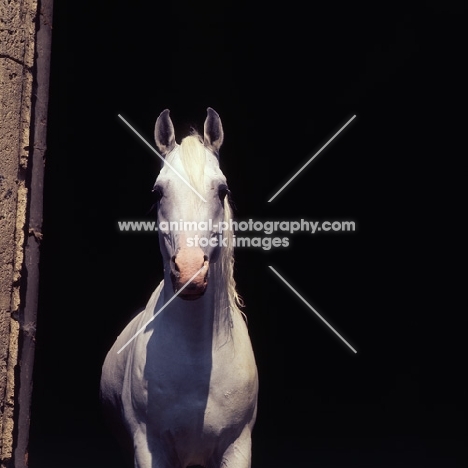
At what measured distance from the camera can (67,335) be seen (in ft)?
21.0

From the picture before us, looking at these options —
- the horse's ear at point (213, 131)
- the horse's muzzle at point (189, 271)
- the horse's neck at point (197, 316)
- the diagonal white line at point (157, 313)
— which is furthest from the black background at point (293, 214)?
the horse's muzzle at point (189, 271)

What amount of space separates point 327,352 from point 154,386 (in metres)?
3.77

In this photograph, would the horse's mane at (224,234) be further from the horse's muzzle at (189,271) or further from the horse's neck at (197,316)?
the horse's muzzle at (189,271)

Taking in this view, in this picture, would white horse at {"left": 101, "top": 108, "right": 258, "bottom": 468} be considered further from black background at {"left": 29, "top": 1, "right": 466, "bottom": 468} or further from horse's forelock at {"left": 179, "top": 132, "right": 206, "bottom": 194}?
black background at {"left": 29, "top": 1, "right": 466, "bottom": 468}

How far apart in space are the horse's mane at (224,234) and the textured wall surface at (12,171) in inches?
24.2

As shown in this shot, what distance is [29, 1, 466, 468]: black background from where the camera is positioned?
5902 mm

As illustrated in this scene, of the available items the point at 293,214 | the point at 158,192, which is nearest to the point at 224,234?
the point at 158,192

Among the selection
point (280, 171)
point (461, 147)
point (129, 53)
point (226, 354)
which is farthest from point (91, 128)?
point (226, 354)

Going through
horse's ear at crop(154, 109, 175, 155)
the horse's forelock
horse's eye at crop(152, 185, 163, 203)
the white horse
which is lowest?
the white horse

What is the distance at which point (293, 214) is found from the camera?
6.67 m

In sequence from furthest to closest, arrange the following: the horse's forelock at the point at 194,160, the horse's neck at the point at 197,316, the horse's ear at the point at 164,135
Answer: the horse's ear at the point at 164,135 < the horse's neck at the point at 197,316 < the horse's forelock at the point at 194,160

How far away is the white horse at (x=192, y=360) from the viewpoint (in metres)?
2.93

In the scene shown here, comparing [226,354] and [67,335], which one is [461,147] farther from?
[226,354]

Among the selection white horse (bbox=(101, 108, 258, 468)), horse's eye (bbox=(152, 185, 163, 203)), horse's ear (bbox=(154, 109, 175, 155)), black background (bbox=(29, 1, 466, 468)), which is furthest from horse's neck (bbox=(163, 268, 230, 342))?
black background (bbox=(29, 1, 466, 468))
